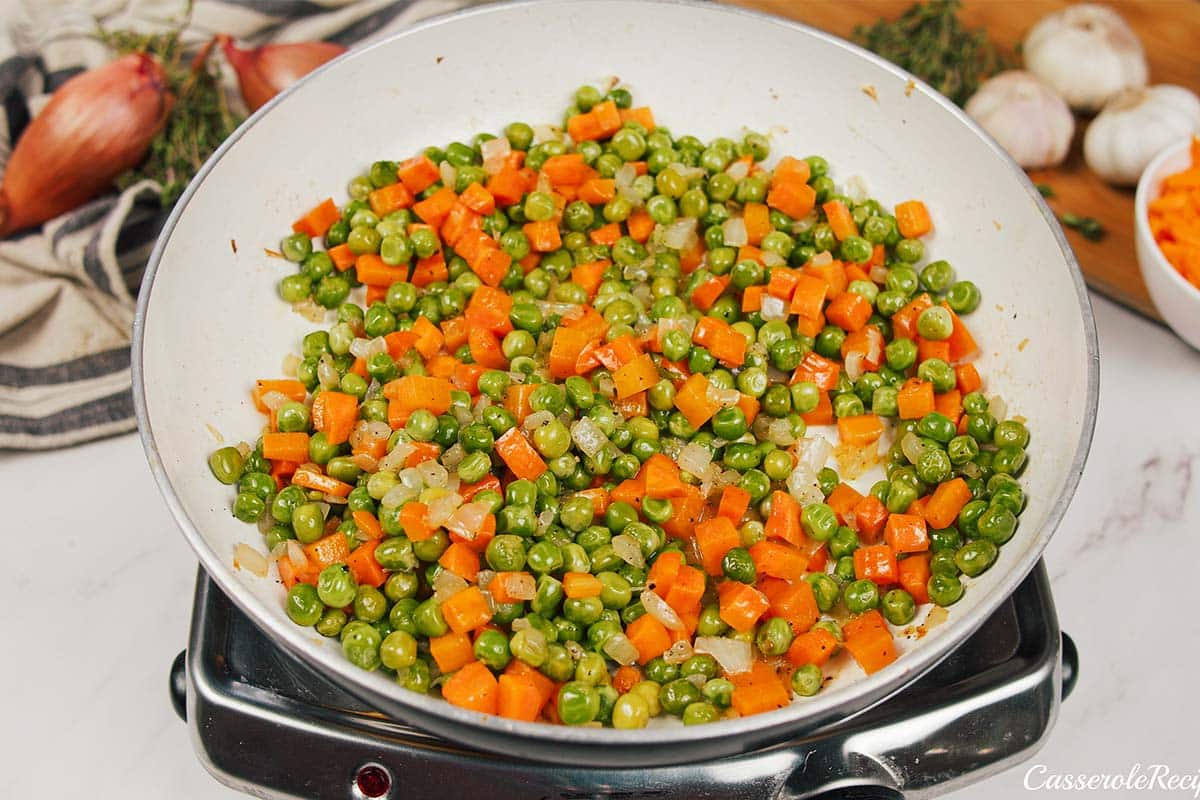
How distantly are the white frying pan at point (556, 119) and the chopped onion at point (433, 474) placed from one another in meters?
0.31

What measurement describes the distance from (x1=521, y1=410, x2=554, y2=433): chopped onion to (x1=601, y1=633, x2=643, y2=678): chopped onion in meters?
0.41

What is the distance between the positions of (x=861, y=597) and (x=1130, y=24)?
Answer: 2161mm

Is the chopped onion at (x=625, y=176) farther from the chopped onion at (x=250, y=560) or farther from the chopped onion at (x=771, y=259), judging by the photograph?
the chopped onion at (x=250, y=560)

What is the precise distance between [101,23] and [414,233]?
133 centimetres

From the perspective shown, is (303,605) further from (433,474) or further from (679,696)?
(679,696)

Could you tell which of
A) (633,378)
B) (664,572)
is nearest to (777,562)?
(664,572)

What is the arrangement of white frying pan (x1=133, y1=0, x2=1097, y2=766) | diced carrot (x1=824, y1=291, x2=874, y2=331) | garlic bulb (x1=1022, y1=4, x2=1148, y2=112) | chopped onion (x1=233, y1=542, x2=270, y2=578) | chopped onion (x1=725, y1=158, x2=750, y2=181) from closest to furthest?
white frying pan (x1=133, y1=0, x2=1097, y2=766), chopped onion (x1=233, y1=542, x2=270, y2=578), diced carrot (x1=824, y1=291, x2=874, y2=331), chopped onion (x1=725, y1=158, x2=750, y2=181), garlic bulb (x1=1022, y1=4, x2=1148, y2=112)

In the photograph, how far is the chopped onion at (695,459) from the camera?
2.00m

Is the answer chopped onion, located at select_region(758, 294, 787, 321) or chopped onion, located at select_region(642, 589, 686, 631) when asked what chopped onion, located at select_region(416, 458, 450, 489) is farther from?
chopped onion, located at select_region(758, 294, 787, 321)

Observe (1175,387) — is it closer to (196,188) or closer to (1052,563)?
(1052,563)

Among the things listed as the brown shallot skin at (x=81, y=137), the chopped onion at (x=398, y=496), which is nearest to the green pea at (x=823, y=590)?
the chopped onion at (x=398, y=496)

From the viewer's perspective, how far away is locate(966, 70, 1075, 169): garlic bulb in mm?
2766

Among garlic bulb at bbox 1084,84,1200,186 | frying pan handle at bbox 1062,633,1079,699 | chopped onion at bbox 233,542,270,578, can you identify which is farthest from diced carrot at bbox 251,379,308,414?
garlic bulb at bbox 1084,84,1200,186

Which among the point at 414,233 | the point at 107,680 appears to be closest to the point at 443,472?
the point at 414,233
